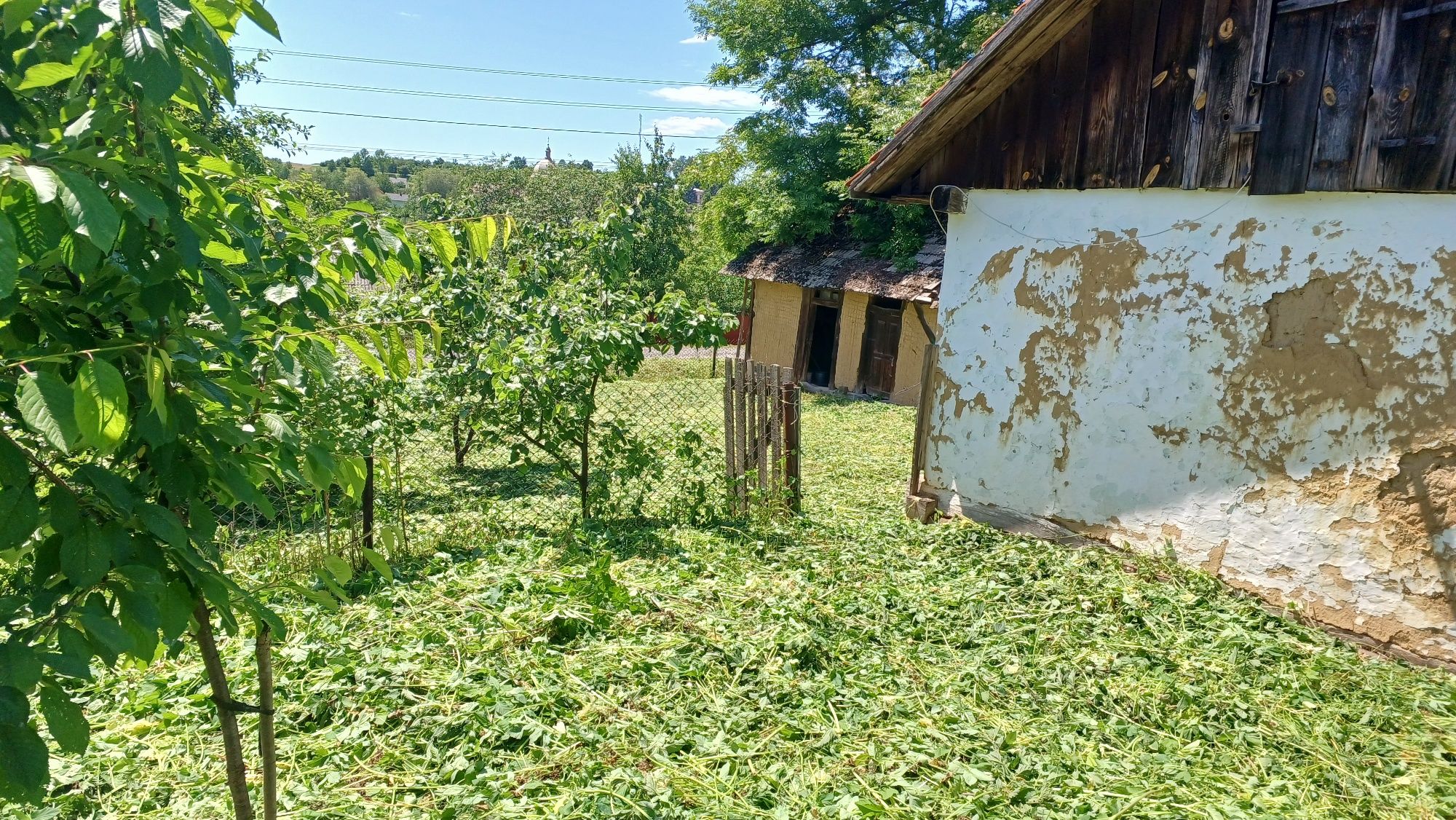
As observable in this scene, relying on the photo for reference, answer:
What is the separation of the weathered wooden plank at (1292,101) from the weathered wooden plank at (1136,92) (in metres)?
0.70

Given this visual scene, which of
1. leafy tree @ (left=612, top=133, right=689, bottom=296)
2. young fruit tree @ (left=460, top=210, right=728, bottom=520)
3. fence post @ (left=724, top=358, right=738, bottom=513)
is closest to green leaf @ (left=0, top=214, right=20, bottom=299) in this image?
young fruit tree @ (left=460, top=210, right=728, bottom=520)

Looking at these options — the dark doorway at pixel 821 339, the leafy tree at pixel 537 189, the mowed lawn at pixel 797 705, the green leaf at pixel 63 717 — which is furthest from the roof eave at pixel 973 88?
the leafy tree at pixel 537 189

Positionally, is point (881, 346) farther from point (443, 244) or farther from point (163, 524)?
point (163, 524)

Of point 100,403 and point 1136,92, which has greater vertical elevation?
point 1136,92

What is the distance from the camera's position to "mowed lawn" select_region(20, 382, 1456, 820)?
3.18m

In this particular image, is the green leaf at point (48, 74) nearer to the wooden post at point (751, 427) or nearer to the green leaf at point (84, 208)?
the green leaf at point (84, 208)

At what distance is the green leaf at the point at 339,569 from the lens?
1.94 metres

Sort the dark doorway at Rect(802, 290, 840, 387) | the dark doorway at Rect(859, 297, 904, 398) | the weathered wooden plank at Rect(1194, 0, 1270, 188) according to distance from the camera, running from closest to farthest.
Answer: the weathered wooden plank at Rect(1194, 0, 1270, 188) < the dark doorway at Rect(859, 297, 904, 398) < the dark doorway at Rect(802, 290, 840, 387)

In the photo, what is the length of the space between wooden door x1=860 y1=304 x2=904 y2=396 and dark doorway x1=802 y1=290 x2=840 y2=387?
96cm

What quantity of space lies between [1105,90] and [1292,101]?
1139mm

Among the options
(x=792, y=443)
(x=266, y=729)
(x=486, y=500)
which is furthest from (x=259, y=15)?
(x=486, y=500)

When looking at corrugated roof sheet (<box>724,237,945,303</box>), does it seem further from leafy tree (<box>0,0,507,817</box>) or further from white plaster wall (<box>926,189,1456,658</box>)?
leafy tree (<box>0,0,507,817</box>)

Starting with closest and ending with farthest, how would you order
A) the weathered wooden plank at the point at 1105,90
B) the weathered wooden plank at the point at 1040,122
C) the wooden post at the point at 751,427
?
1. the weathered wooden plank at the point at 1105,90
2. the weathered wooden plank at the point at 1040,122
3. the wooden post at the point at 751,427

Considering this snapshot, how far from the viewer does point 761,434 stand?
672 cm
